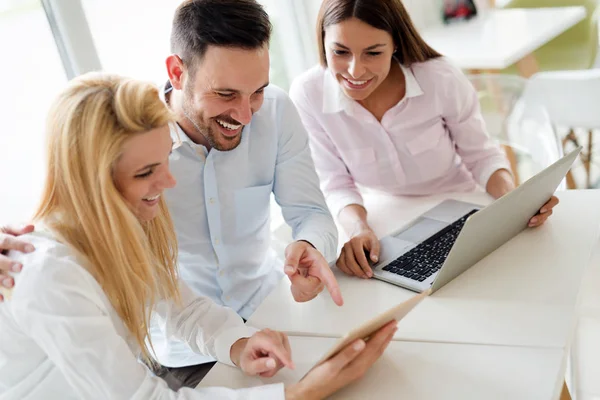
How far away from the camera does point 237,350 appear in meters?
1.23

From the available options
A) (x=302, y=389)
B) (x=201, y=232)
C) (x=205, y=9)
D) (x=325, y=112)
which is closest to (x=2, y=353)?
(x=302, y=389)

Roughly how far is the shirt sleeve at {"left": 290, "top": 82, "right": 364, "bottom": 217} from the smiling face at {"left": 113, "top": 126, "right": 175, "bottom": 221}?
30.8 inches

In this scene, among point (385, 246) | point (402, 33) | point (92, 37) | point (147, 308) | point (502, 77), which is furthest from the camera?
point (502, 77)

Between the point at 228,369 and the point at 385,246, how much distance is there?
50 centimetres

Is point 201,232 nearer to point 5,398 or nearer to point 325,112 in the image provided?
point 325,112

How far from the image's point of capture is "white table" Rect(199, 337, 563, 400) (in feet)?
3.38

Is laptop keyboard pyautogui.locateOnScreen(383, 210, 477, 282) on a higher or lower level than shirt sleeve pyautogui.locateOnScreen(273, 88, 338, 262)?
lower

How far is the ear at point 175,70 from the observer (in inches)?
58.7

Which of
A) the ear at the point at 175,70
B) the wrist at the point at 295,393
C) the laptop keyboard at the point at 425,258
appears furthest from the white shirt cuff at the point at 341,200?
the wrist at the point at 295,393

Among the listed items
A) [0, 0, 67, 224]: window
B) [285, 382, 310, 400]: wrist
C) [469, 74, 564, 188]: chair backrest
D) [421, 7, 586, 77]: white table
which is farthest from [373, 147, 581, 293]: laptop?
[421, 7, 586, 77]: white table

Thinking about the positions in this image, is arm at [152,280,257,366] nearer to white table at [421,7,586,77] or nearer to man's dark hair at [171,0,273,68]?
man's dark hair at [171,0,273,68]

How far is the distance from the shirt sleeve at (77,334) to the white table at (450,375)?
14cm

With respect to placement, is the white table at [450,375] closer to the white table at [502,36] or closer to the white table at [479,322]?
the white table at [479,322]

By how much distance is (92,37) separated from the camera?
203cm
